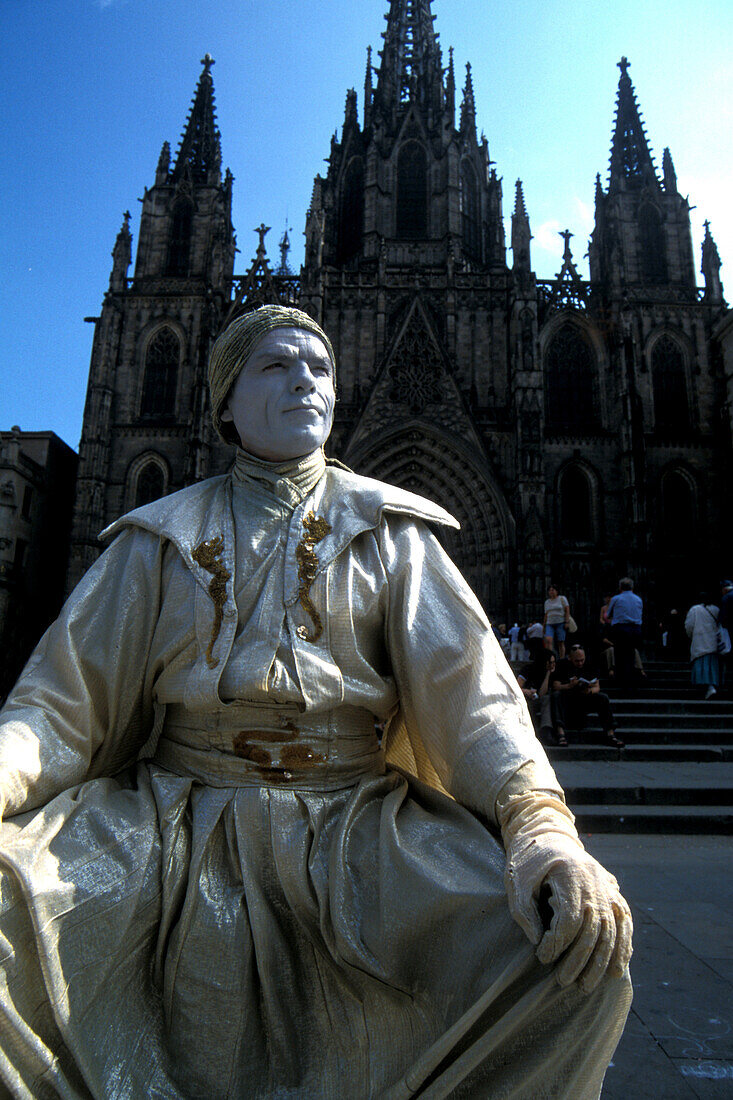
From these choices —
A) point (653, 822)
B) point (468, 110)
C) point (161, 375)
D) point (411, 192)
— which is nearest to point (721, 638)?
point (653, 822)

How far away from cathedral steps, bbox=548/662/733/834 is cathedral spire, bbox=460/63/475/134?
25305mm

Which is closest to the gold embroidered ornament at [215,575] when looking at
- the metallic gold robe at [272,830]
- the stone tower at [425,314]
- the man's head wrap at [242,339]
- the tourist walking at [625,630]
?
the metallic gold robe at [272,830]

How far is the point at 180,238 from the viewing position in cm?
2706

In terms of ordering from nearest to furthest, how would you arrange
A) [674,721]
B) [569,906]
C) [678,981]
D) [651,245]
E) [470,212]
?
[569,906] < [678,981] < [674,721] < [651,245] < [470,212]

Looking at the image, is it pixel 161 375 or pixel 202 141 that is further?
pixel 202 141

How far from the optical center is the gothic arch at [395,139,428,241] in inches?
1038

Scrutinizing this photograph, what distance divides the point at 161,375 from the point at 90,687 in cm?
2499

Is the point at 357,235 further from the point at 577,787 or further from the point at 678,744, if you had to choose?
the point at 577,787

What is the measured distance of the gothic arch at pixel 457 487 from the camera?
850 inches

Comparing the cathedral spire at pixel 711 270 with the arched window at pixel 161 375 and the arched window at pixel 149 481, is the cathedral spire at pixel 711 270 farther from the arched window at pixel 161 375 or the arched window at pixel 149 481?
the arched window at pixel 149 481

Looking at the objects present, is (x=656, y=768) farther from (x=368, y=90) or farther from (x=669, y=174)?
(x=368, y=90)

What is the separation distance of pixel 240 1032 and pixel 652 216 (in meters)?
30.2

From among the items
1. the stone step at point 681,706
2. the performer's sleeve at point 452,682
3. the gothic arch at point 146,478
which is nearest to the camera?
the performer's sleeve at point 452,682

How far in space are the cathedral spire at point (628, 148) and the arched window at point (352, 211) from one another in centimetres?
934
